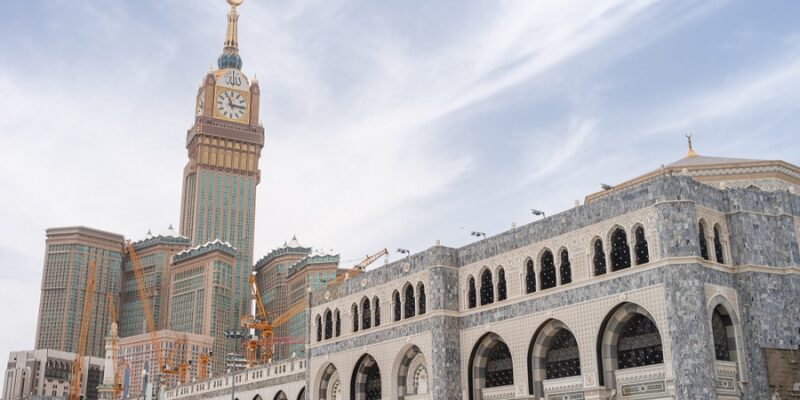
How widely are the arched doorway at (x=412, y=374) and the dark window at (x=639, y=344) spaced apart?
14.2m

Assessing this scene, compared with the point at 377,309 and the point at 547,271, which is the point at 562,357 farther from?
the point at 377,309

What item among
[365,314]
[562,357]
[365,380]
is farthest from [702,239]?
[365,380]

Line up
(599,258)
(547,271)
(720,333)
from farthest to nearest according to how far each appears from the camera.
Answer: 1. (547,271)
2. (599,258)
3. (720,333)

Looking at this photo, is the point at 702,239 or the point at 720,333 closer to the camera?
the point at 720,333

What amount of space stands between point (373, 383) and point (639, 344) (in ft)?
68.1

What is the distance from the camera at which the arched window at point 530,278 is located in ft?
145

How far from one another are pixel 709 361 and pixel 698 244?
5.23 metres

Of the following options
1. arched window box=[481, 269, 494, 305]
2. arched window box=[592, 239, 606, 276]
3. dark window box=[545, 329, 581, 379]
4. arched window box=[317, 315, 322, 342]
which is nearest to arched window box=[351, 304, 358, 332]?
arched window box=[317, 315, 322, 342]

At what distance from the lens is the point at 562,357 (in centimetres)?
4225

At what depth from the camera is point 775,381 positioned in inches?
1453

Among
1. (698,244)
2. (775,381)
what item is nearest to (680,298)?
(698,244)

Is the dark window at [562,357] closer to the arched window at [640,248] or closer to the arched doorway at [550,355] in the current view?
the arched doorway at [550,355]

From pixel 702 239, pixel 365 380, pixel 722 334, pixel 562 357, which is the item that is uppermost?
pixel 702 239

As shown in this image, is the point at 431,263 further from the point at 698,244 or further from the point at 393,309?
the point at 698,244
